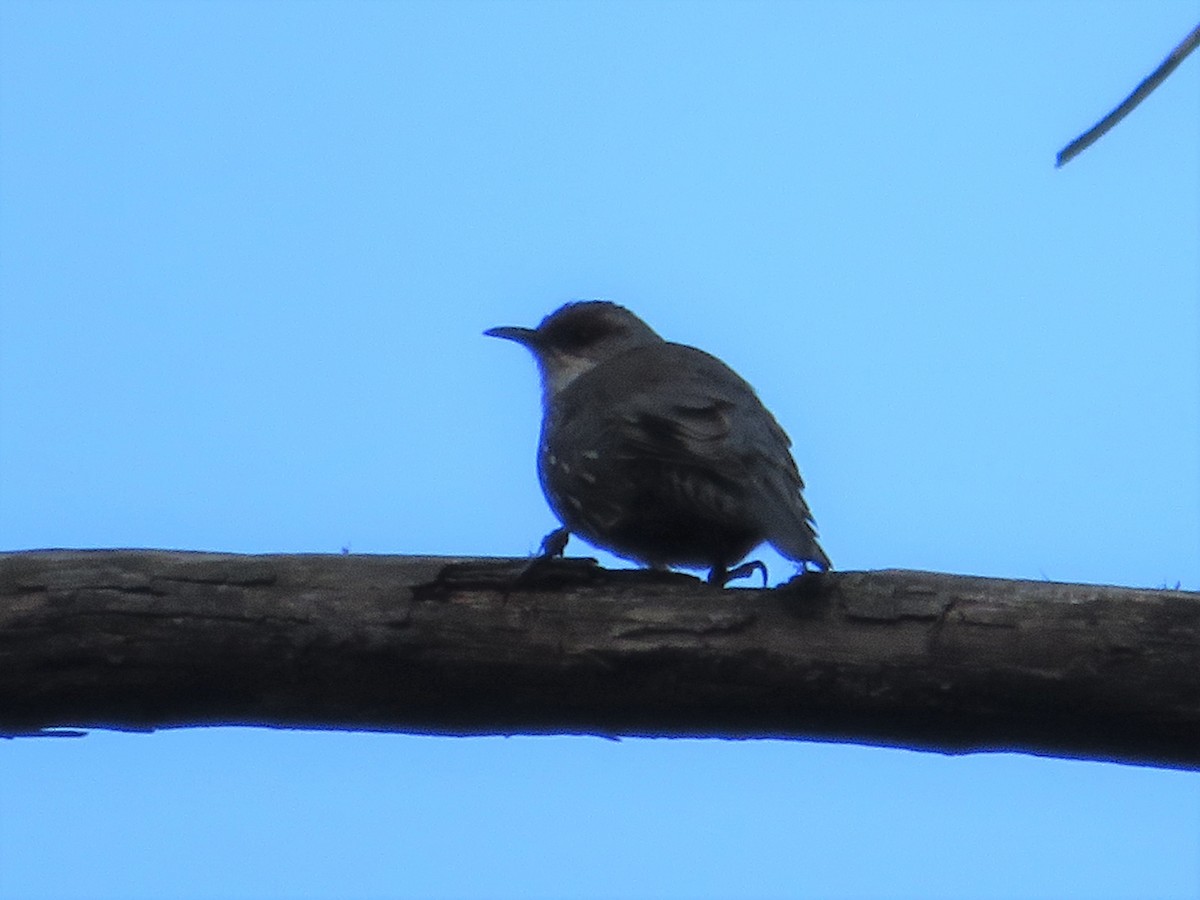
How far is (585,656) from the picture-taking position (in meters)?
4.03

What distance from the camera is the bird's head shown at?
7145 mm

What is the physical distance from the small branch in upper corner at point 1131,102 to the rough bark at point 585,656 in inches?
52.1

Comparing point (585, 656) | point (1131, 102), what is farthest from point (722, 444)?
point (1131, 102)

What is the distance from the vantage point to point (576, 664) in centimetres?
403

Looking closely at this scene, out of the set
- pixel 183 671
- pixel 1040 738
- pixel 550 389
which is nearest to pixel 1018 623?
pixel 1040 738

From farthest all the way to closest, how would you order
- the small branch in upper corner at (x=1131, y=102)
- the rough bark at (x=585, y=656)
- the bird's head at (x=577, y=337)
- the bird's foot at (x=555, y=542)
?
the bird's head at (x=577, y=337), the bird's foot at (x=555, y=542), the rough bark at (x=585, y=656), the small branch in upper corner at (x=1131, y=102)

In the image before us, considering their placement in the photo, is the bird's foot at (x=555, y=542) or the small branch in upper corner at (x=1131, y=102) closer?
the small branch in upper corner at (x=1131, y=102)

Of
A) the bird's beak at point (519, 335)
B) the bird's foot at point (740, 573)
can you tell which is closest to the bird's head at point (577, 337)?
the bird's beak at point (519, 335)

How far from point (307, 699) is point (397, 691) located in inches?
8.5

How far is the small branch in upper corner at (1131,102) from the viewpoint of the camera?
284cm

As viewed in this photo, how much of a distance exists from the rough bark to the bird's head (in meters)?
3.06

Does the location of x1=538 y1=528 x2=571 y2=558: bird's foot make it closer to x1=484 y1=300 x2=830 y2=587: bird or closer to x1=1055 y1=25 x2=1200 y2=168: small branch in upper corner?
x1=484 y1=300 x2=830 y2=587: bird

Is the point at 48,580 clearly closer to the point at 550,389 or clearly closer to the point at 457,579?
the point at 457,579

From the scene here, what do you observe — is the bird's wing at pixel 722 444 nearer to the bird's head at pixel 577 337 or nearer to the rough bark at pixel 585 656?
the rough bark at pixel 585 656
